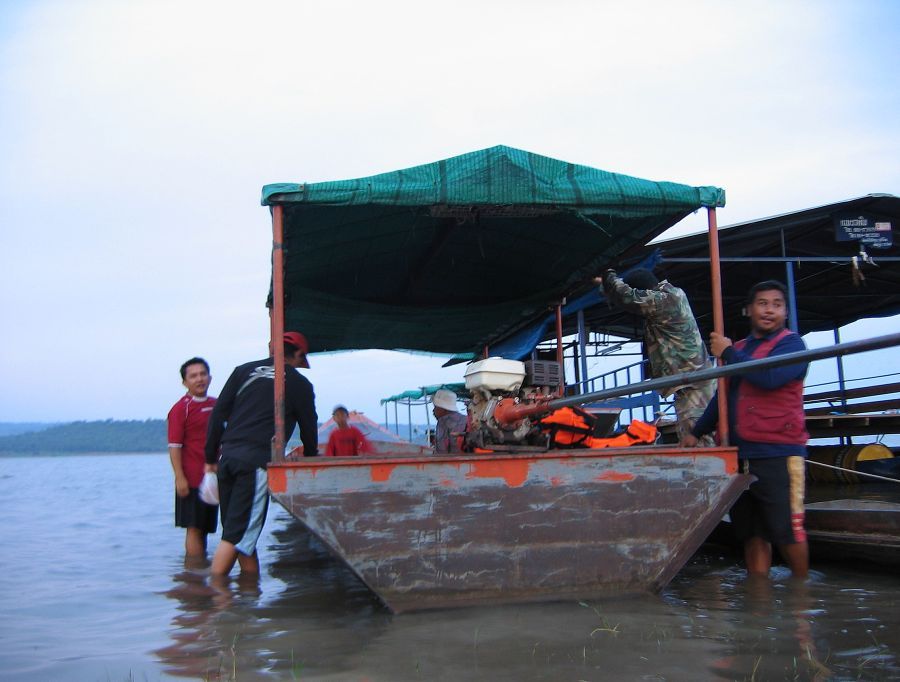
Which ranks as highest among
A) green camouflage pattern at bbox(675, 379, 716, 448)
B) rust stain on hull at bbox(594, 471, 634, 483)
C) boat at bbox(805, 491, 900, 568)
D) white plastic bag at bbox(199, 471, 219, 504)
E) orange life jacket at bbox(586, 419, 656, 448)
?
green camouflage pattern at bbox(675, 379, 716, 448)

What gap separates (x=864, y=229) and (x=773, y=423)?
8.37 m

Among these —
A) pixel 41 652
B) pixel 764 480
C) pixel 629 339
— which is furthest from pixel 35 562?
pixel 629 339

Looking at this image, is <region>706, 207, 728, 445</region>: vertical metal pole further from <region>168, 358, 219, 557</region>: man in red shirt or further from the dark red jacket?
<region>168, 358, 219, 557</region>: man in red shirt

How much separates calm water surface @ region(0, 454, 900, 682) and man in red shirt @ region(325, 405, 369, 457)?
4076mm

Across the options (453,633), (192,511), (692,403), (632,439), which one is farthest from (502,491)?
(192,511)

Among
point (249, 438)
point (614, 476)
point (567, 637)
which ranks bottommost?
point (567, 637)

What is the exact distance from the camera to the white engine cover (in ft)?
17.2

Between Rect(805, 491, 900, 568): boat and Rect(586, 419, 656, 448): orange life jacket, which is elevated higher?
Rect(586, 419, 656, 448): orange life jacket

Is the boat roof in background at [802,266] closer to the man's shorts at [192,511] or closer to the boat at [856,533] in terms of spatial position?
the boat at [856,533]

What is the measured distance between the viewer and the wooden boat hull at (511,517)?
390 centimetres

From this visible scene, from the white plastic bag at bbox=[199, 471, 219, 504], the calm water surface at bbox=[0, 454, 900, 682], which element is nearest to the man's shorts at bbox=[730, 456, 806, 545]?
the calm water surface at bbox=[0, 454, 900, 682]

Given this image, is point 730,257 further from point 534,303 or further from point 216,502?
point 216,502

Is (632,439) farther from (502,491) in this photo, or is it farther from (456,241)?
(456,241)

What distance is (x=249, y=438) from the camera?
471 centimetres
